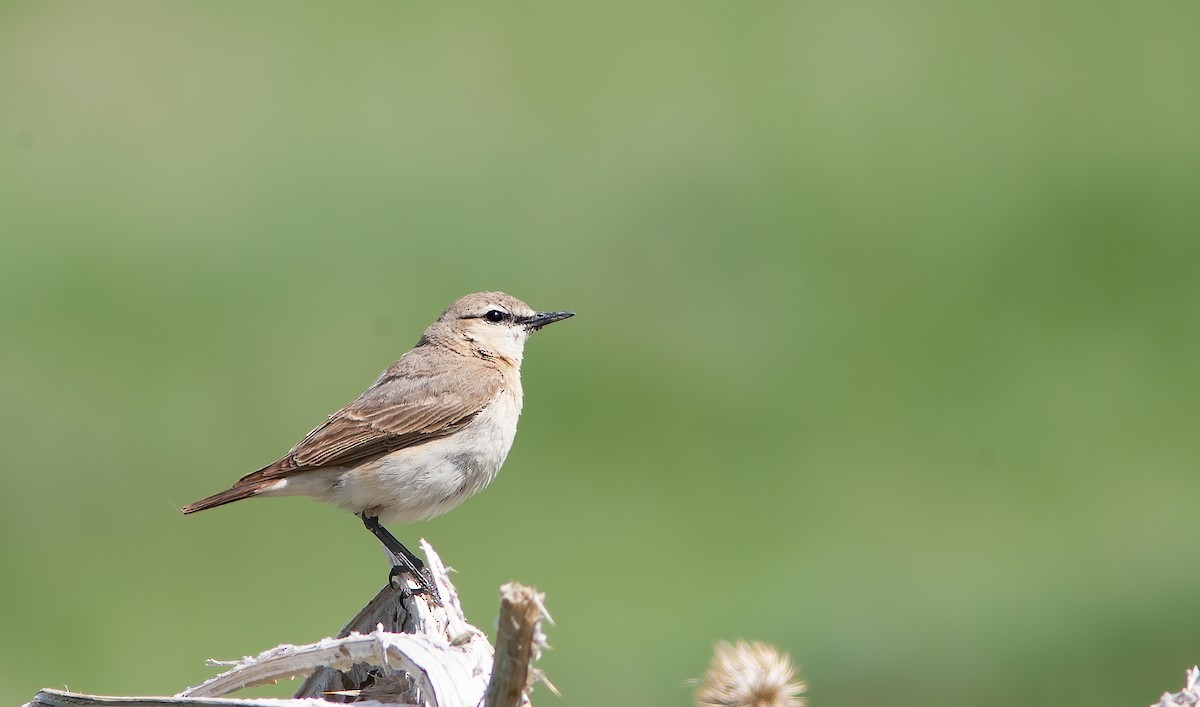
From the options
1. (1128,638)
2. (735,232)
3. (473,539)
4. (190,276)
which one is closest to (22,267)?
(190,276)

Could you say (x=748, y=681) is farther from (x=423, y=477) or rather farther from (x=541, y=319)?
(x=541, y=319)

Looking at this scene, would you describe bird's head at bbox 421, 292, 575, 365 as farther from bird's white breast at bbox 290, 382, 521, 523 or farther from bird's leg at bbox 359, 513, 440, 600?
bird's leg at bbox 359, 513, 440, 600

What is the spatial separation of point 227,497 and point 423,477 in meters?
0.87

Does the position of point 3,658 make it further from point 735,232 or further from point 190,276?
point 735,232

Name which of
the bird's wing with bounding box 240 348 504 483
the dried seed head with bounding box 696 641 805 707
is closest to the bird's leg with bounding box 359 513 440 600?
the bird's wing with bounding box 240 348 504 483

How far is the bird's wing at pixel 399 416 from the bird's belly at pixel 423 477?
63 millimetres

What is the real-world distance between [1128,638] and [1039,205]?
6677 millimetres

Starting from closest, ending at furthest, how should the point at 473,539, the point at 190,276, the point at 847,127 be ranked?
1. the point at 473,539
2. the point at 190,276
3. the point at 847,127

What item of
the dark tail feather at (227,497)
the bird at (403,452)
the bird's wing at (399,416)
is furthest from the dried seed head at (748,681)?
the bird's wing at (399,416)

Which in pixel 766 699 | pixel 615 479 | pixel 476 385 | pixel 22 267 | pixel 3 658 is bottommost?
pixel 766 699

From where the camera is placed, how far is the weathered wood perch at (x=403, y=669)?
10.3ft

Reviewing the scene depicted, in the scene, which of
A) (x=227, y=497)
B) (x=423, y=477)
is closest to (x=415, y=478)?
(x=423, y=477)

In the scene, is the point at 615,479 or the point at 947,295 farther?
the point at 947,295

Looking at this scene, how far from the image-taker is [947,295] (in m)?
18.0
